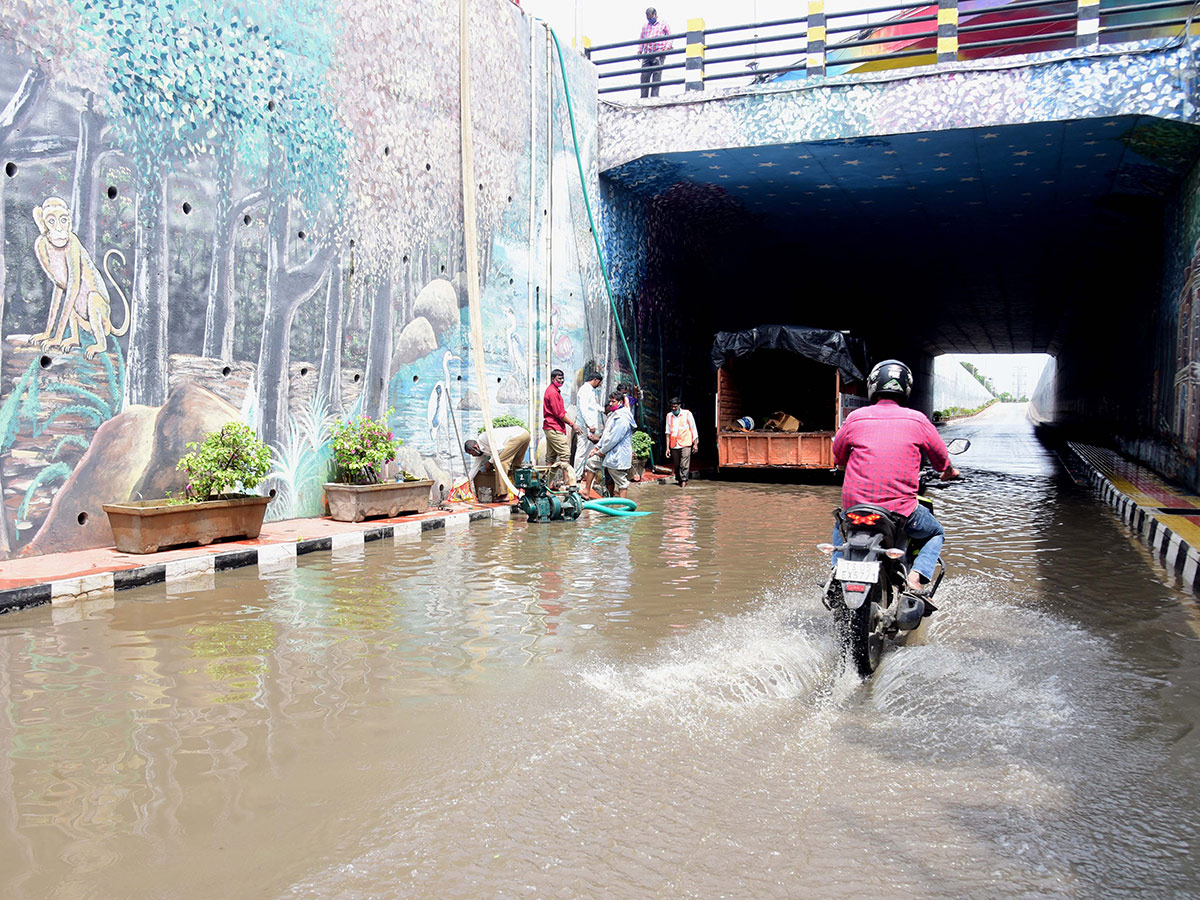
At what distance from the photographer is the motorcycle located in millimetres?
4508

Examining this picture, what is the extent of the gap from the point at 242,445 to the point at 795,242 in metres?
16.9

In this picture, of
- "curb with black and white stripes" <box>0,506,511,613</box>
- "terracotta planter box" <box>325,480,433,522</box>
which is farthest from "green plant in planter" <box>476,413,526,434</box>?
"curb with black and white stripes" <box>0,506,511,613</box>

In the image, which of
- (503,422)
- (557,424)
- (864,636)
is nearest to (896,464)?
(864,636)

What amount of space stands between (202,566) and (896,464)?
5.68 m

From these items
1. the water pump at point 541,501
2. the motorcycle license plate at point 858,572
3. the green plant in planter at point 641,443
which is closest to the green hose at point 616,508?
the water pump at point 541,501

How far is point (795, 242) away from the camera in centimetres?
2255

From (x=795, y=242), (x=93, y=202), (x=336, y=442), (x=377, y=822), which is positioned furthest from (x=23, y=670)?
(x=795, y=242)

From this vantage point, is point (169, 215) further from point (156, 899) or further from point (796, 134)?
point (796, 134)

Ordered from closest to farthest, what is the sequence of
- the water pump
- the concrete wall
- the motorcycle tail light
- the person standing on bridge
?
the motorcycle tail light → the water pump → the person standing on bridge → the concrete wall

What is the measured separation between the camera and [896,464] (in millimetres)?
5008

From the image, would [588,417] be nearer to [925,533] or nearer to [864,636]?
[925,533]

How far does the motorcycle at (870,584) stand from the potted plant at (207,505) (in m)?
5.75

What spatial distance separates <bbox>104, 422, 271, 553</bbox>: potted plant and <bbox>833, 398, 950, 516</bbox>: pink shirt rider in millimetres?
5828

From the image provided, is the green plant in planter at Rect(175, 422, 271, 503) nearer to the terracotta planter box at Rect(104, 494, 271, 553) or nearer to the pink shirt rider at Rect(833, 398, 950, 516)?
the terracotta planter box at Rect(104, 494, 271, 553)
